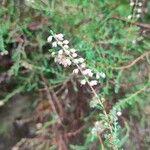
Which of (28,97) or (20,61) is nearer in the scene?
(20,61)

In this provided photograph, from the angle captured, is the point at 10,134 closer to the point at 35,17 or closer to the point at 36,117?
the point at 36,117

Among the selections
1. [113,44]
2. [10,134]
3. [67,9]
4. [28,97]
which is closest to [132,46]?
[113,44]

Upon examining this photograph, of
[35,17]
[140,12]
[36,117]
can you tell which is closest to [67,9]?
[35,17]

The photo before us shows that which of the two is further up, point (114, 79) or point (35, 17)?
point (35, 17)

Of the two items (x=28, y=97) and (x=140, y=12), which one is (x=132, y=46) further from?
(x=28, y=97)

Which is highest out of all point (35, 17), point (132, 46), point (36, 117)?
point (35, 17)

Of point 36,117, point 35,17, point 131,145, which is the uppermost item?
point 35,17
